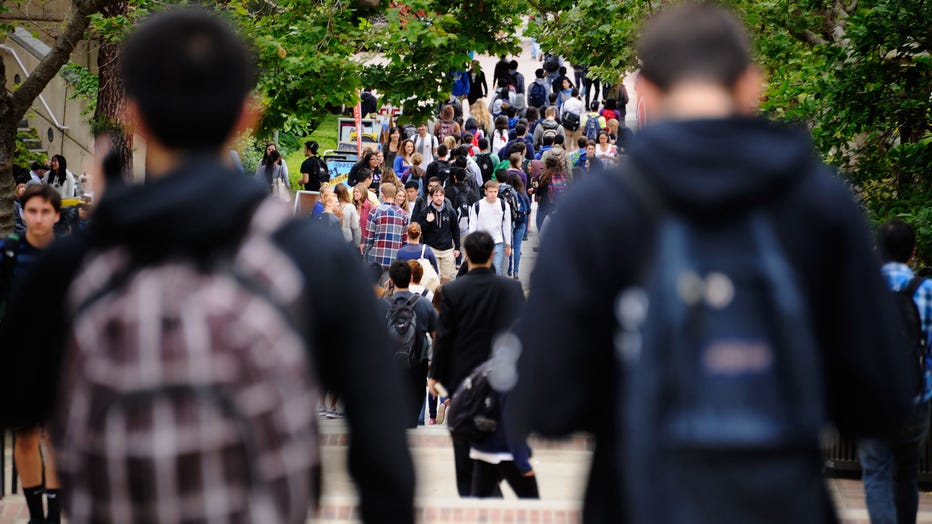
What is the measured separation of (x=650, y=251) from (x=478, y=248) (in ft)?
19.1

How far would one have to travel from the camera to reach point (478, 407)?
23.3 feet

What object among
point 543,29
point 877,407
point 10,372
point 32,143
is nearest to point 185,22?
point 10,372

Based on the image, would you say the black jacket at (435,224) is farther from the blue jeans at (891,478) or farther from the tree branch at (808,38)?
the blue jeans at (891,478)

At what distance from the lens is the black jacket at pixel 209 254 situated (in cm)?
211

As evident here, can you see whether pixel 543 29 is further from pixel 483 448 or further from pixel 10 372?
pixel 10 372

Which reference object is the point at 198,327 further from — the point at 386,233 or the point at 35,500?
the point at 386,233

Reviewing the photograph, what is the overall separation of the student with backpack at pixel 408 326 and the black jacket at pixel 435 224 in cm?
666

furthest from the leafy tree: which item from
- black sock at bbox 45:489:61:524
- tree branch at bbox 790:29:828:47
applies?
black sock at bbox 45:489:61:524

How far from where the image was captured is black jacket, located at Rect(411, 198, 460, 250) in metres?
17.1

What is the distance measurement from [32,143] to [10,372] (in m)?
23.3

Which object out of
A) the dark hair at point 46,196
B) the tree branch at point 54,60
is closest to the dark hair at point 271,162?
the tree branch at point 54,60

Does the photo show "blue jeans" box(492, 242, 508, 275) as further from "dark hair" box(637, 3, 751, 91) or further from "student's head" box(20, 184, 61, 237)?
"dark hair" box(637, 3, 751, 91)

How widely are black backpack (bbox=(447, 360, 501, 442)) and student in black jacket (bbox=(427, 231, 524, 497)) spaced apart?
700 mm

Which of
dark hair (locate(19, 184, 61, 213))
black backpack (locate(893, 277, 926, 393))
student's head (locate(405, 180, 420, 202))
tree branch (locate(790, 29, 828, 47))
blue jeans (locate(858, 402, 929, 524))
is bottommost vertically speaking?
blue jeans (locate(858, 402, 929, 524))
